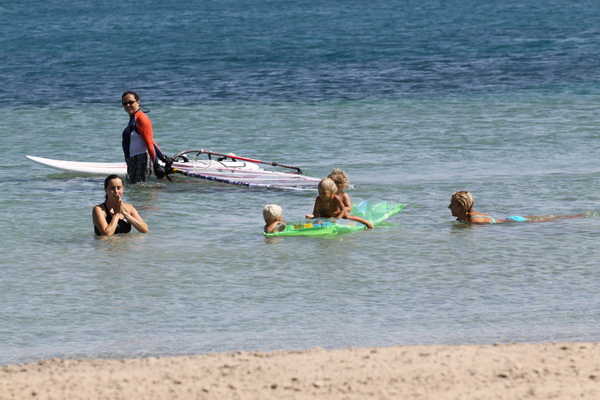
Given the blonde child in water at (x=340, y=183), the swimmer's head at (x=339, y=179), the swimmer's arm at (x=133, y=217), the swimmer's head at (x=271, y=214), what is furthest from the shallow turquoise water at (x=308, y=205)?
the swimmer's head at (x=339, y=179)

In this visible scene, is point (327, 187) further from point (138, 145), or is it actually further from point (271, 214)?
point (138, 145)

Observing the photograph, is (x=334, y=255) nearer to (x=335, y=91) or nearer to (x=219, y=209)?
(x=219, y=209)

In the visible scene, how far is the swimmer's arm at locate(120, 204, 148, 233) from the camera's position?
505 inches

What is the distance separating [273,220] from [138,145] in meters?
3.84

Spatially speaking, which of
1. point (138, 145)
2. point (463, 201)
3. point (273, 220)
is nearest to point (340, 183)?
point (273, 220)

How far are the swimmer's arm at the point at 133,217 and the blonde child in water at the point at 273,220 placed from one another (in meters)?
1.50

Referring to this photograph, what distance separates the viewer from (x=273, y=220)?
42.0ft

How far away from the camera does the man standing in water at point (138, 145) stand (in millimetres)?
15484

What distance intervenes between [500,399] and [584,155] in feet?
43.0

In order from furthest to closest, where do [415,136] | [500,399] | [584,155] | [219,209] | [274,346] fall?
1. [415,136]
2. [584,155]
3. [219,209]
4. [274,346]
5. [500,399]

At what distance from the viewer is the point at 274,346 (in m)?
8.67

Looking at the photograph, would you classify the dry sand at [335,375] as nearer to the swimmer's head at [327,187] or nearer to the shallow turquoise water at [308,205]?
the shallow turquoise water at [308,205]

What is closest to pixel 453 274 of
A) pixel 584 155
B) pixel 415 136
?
pixel 584 155

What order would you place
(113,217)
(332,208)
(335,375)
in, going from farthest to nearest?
(332,208), (113,217), (335,375)
